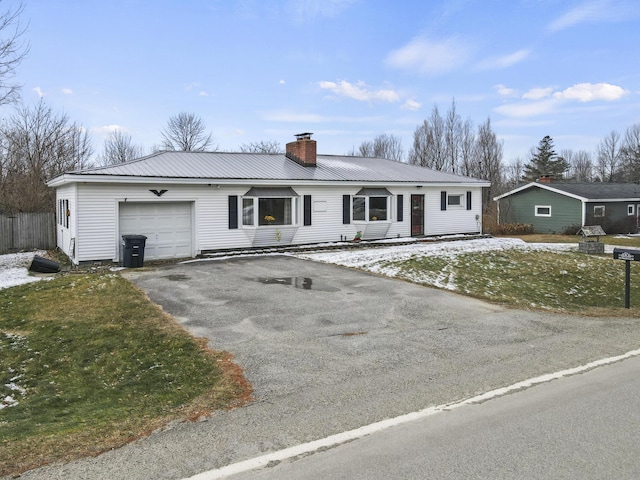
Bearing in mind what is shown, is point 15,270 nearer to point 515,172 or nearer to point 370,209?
point 370,209

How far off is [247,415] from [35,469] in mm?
1740

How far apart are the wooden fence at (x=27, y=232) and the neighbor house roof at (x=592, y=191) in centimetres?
2840

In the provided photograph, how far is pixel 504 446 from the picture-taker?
13.4ft

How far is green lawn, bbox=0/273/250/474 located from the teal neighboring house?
28.9 m

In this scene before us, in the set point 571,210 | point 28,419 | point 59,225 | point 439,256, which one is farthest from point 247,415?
point 571,210

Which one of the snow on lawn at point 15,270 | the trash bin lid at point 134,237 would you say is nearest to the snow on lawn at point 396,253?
the trash bin lid at point 134,237

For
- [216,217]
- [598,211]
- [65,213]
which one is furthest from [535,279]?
[598,211]

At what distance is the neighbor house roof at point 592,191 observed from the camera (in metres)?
31.5

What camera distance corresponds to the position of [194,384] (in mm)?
5699

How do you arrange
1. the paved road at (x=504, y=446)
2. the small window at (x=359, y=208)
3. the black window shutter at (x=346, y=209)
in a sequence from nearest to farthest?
1. the paved road at (x=504, y=446)
2. the black window shutter at (x=346, y=209)
3. the small window at (x=359, y=208)

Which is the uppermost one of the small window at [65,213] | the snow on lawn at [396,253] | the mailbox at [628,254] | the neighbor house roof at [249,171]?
the neighbor house roof at [249,171]

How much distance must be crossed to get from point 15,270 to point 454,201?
721 inches

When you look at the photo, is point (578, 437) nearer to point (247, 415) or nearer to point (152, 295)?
point (247, 415)

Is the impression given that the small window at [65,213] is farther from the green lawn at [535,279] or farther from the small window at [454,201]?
the small window at [454,201]
